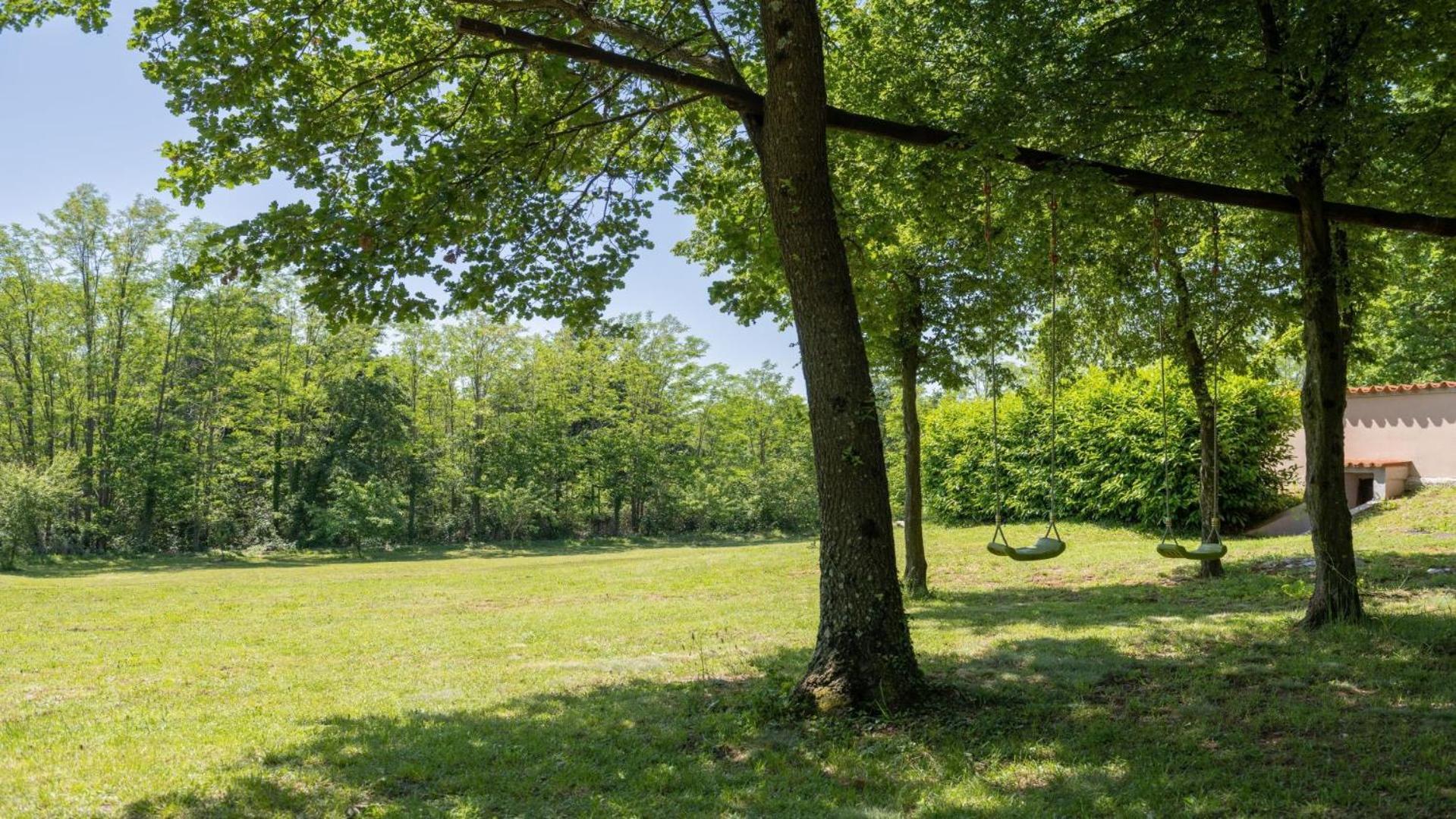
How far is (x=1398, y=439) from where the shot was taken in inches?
711

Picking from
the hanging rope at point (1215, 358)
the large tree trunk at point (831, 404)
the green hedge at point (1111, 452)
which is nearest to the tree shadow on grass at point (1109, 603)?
the hanging rope at point (1215, 358)

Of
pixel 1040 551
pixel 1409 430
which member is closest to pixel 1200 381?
pixel 1040 551

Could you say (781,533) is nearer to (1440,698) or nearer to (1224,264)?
(1224,264)

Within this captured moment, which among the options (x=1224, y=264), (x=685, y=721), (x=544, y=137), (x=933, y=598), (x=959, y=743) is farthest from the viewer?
(x=933, y=598)

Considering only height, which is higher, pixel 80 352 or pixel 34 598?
pixel 80 352

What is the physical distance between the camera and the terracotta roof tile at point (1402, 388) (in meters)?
17.7

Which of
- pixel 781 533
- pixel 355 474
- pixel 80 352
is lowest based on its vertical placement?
pixel 781 533

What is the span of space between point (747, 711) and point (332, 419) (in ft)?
111

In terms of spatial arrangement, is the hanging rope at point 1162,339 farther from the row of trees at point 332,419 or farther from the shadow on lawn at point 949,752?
the row of trees at point 332,419

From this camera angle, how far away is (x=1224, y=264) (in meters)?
11.1

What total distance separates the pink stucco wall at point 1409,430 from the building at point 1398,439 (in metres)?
0.01

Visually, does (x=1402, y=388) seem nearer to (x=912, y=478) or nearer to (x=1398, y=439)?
(x=1398, y=439)

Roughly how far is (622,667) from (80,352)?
34676mm

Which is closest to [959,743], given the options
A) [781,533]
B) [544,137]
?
[544,137]
